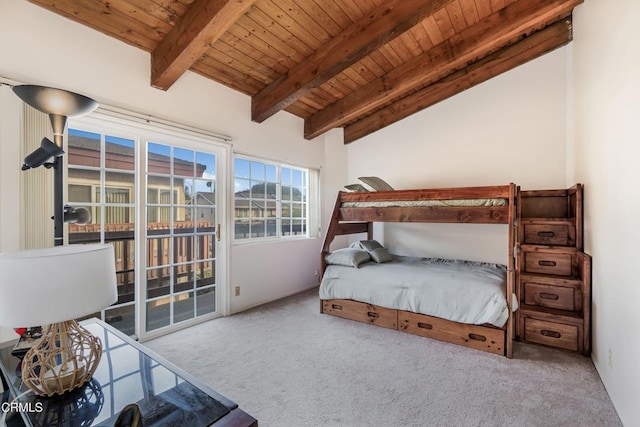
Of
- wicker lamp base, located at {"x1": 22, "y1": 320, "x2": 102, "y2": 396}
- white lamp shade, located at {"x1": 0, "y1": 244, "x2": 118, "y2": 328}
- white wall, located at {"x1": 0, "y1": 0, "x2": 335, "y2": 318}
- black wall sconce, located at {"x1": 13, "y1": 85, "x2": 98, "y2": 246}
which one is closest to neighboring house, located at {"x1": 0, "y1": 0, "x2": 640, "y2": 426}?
white wall, located at {"x1": 0, "y1": 0, "x2": 335, "y2": 318}

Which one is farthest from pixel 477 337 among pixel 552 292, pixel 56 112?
pixel 56 112

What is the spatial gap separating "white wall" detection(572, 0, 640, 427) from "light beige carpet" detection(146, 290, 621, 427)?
27cm

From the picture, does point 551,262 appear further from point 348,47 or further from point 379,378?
point 348,47

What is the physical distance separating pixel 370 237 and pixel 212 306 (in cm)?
244

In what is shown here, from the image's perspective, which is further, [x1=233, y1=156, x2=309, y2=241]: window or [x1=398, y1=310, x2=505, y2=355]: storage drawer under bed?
[x1=233, y1=156, x2=309, y2=241]: window

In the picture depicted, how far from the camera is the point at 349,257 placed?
3.38 m

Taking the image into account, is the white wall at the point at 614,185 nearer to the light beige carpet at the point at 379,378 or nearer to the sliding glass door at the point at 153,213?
the light beige carpet at the point at 379,378

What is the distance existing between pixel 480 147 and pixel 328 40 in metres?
2.54

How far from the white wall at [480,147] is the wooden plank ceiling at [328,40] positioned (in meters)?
0.26

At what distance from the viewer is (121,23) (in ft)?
7.37

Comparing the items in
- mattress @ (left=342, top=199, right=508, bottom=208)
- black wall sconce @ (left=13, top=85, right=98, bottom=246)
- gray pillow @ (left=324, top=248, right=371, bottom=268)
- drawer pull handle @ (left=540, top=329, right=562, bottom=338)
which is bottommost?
drawer pull handle @ (left=540, top=329, right=562, bottom=338)

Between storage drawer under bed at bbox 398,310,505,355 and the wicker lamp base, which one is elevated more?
the wicker lamp base

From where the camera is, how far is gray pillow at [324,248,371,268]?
132 inches

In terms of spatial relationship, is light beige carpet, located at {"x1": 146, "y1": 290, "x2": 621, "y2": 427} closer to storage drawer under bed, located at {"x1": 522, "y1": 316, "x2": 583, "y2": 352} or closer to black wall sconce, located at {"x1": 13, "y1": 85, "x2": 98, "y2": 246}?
storage drawer under bed, located at {"x1": 522, "y1": 316, "x2": 583, "y2": 352}
